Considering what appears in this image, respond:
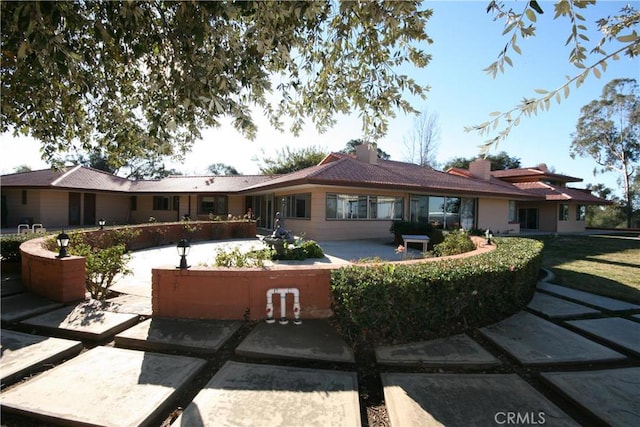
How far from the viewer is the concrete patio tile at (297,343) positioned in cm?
313

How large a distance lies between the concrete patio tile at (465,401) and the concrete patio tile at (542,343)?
21.1 inches

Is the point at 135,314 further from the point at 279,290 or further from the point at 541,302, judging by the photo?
the point at 541,302

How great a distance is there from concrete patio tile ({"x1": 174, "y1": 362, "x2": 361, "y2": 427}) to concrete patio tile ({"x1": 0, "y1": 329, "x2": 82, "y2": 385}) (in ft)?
5.48

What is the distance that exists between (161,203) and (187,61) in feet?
79.4

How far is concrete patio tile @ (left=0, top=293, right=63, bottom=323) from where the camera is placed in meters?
4.00

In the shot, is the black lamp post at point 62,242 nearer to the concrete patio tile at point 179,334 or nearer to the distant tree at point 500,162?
the concrete patio tile at point 179,334

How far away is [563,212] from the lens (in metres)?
24.3

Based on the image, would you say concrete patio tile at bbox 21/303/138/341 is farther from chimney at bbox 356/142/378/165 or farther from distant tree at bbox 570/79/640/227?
distant tree at bbox 570/79/640/227

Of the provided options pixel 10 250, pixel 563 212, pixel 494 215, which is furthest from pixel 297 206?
pixel 563 212

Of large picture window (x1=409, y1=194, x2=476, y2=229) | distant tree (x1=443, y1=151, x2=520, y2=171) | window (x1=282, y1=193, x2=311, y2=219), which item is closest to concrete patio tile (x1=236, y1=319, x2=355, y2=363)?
window (x1=282, y1=193, x2=311, y2=219)

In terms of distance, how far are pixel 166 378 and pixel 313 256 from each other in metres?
6.64

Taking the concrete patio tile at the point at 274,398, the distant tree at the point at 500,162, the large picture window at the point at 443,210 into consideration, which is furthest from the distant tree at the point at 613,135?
the concrete patio tile at the point at 274,398

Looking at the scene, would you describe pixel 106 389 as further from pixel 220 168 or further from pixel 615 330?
pixel 220 168

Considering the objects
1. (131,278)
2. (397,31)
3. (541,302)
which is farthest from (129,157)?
(541,302)
